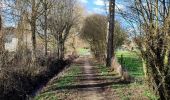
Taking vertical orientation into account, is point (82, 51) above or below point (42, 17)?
below

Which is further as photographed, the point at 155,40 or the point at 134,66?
the point at 134,66

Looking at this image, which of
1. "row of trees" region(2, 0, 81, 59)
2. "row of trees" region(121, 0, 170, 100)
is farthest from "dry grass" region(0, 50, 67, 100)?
"row of trees" region(121, 0, 170, 100)

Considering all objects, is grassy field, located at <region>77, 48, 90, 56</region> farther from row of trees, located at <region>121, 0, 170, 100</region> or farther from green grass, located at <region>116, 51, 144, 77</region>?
row of trees, located at <region>121, 0, 170, 100</region>

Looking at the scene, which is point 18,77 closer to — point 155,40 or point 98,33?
point 155,40

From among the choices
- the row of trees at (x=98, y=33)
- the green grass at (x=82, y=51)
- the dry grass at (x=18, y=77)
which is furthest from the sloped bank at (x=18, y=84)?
the green grass at (x=82, y=51)

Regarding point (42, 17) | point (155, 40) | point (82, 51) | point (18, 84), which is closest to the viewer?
point (155, 40)

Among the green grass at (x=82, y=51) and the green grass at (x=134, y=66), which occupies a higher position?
the green grass at (x=82, y=51)

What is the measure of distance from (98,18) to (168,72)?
51.8 meters

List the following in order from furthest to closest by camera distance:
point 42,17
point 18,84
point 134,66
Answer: point 42,17 → point 134,66 → point 18,84

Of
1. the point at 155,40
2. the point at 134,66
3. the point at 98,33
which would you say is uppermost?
the point at 98,33

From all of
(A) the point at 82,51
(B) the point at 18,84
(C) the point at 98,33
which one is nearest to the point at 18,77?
(B) the point at 18,84

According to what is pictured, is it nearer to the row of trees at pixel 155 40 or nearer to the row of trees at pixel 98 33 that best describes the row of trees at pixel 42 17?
the row of trees at pixel 98 33

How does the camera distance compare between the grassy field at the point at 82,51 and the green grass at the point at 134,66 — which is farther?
the grassy field at the point at 82,51

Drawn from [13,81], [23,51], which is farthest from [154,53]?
[23,51]
